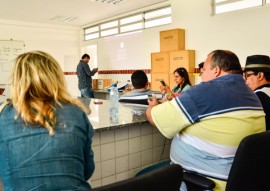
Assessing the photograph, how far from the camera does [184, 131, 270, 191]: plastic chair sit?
1084 mm

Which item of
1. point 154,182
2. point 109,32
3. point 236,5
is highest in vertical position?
point 109,32

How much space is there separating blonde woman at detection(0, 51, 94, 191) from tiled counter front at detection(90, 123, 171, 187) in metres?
0.64

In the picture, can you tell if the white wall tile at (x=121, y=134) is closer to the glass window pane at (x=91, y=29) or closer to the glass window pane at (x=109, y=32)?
the glass window pane at (x=109, y=32)

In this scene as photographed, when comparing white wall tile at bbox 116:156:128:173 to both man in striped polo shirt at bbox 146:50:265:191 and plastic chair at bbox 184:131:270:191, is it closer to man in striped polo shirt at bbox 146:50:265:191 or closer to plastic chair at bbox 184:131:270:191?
man in striped polo shirt at bbox 146:50:265:191

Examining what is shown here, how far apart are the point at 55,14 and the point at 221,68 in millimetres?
5610

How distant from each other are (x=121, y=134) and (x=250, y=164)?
0.87 m

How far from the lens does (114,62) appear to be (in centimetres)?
681

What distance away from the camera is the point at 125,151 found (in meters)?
1.80

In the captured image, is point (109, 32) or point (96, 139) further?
point (109, 32)

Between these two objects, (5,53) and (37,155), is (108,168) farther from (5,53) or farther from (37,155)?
(5,53)

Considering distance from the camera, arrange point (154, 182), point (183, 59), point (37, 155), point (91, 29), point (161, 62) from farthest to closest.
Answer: point (91, 29), point (161, 62), point (183, 59), point (37, 155), point (154, 182)

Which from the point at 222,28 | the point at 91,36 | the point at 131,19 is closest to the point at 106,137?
the point at 222,28

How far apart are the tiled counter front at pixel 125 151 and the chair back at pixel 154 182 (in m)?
0.97

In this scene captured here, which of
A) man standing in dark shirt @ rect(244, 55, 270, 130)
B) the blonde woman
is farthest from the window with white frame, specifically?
the blonde woman
